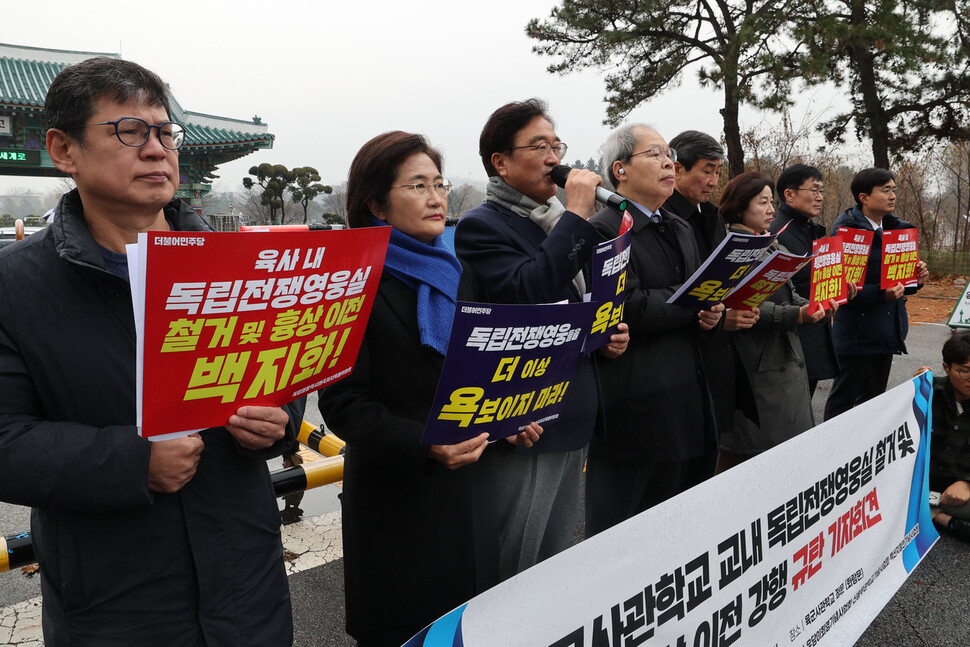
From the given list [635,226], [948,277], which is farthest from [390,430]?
[948,277]

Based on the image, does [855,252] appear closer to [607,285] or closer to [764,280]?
[764,280]

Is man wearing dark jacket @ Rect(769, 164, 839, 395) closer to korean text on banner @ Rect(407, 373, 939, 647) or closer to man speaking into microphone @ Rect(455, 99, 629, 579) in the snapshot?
korean text on banner @ Rect(407, 373, 939, 647)

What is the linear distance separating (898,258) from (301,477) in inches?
137

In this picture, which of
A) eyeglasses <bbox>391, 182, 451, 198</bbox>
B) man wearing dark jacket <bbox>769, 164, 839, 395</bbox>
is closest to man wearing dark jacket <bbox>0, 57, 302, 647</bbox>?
eyeglasses <bbox>391, 182, 451, 198</bbox>

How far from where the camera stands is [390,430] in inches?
64.7

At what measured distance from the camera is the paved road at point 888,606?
2.53m

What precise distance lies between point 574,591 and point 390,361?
71 centimetres

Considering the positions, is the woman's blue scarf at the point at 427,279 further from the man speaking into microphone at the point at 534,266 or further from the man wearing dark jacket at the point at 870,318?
the man wearing dark jacket at the point at 870,318

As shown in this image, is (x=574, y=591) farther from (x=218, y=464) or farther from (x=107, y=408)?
(x=107, y=408)

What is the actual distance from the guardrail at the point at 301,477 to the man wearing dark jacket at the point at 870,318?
290cm

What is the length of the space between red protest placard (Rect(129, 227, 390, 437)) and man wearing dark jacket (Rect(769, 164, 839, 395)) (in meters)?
2.89

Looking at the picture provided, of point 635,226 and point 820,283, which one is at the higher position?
point 635,226

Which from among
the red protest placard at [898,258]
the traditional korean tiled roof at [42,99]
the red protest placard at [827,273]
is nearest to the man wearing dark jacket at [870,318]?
the red protest placard at [898,258]

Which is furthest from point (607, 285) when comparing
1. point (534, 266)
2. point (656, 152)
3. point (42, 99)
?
point (42, 99)
